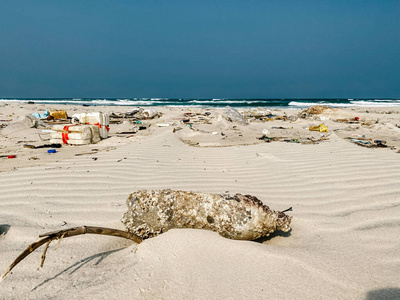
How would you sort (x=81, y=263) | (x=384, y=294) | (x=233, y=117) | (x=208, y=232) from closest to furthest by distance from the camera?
(x=384, y=294)
(x=81, y=263)
(x=208, y=232)
(x=233, y=117)

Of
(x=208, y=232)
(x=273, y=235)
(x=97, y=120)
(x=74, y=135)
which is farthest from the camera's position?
(x=97, y=120)

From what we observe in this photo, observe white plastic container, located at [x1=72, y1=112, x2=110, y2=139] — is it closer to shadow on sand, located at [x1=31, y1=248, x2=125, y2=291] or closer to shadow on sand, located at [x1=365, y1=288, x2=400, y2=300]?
shadow on sand, located at [x1=31, y1=248, x2=125, y2=291]

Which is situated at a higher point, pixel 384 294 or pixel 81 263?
pixel 384 294

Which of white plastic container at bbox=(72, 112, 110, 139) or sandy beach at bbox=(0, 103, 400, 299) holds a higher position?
white plastic container at bbox=(72, 112, 110, 139)

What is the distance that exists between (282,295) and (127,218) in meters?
1.14

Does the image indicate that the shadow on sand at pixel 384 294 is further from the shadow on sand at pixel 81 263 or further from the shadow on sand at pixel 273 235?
the shadow on sand at pixel 81 263

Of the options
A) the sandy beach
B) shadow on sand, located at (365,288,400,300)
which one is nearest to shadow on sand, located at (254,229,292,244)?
the sandy beach

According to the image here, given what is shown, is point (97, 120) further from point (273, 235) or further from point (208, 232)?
point (273, 235)

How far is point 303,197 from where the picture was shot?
9.27ft

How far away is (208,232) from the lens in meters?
1.77

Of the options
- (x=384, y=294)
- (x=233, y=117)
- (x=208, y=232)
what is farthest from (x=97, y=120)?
(x=384, y=294)

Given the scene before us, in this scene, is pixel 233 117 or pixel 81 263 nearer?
pixel 81 263

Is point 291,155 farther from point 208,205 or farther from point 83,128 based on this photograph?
point 83,128

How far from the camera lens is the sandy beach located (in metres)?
1.32
